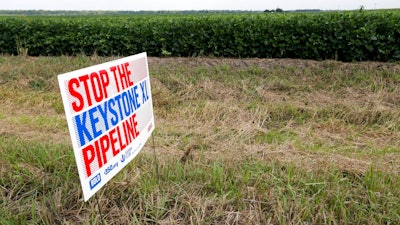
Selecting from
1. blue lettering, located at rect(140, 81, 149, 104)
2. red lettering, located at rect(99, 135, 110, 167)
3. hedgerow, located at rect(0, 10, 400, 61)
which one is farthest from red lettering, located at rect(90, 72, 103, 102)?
hedgerow, located at rect(0, 10, 400, 61)

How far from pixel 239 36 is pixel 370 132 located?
4.32 meters

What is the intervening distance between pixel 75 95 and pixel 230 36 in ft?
21.7

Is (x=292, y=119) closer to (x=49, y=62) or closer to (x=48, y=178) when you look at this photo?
(x=48, y=178)

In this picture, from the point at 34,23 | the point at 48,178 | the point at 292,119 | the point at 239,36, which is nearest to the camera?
the point at 48,178

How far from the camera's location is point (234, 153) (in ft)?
11.7

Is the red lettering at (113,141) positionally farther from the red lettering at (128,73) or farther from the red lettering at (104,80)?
the red lettering at (128,73)

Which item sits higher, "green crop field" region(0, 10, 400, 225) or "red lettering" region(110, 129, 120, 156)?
"red lettering" region(110, 129, 120, 156)

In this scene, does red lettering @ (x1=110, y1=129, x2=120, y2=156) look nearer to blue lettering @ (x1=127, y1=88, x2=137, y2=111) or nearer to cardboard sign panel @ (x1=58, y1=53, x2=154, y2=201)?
cardboard sign panel @ (x1=58, y1=53, x2=154, y2=201)

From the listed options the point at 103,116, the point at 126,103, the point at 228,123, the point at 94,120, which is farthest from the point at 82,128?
the point at 228,123

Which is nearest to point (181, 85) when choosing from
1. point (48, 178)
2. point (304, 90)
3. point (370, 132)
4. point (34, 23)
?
point (304, 90)

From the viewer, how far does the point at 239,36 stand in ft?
26.1

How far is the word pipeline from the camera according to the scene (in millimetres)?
1866

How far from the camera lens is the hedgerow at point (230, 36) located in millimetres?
7191

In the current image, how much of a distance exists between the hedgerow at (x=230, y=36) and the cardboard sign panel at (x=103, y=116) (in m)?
5.59
